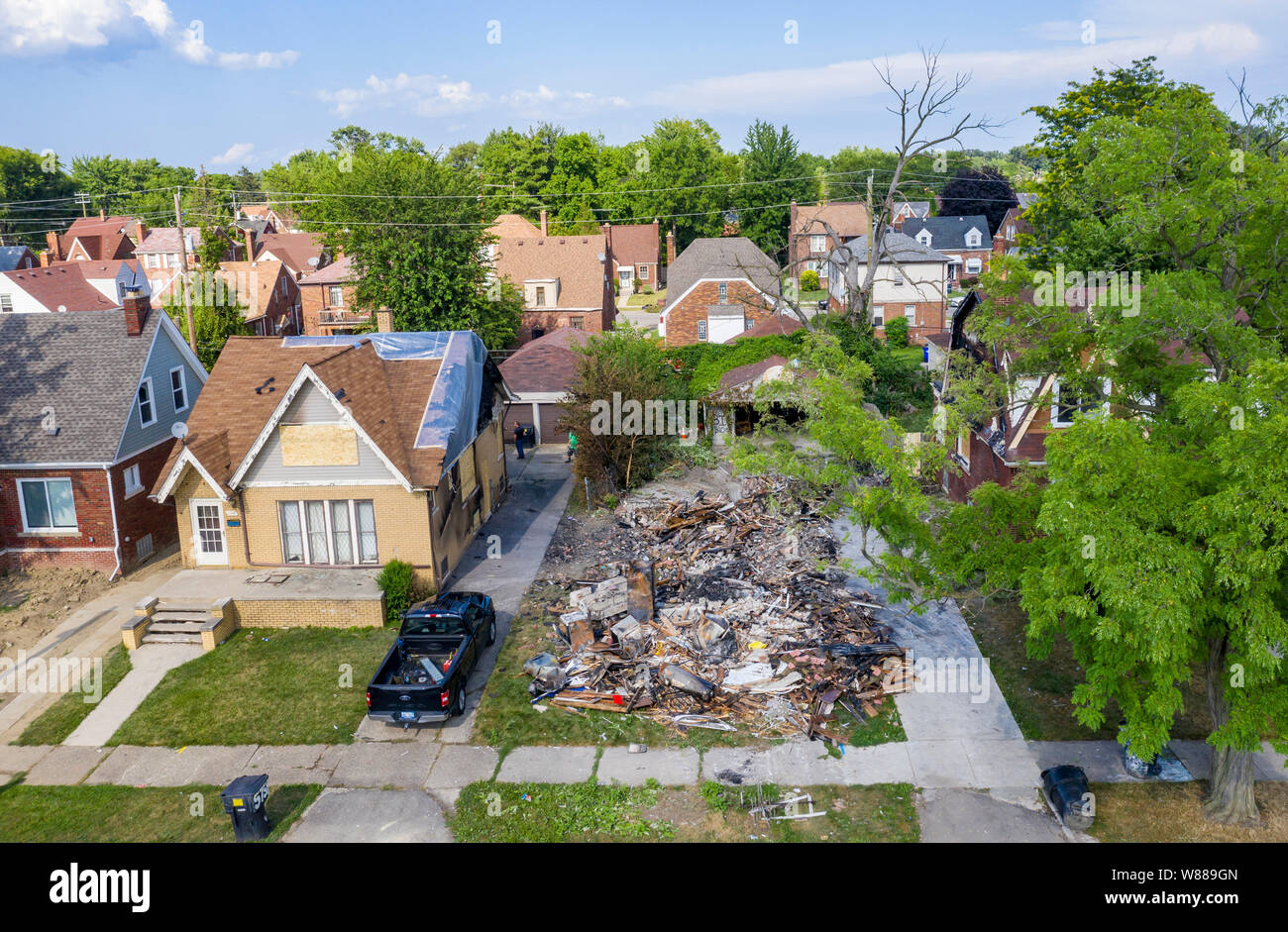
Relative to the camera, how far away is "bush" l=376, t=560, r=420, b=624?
2350 cm

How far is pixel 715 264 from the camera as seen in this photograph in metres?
59.6

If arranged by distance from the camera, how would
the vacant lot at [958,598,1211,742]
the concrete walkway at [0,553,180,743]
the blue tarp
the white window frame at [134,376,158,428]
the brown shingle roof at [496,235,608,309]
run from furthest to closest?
the brown shingle roof at [496,235,608,309] → the white window frame at [134,376,158,428] → the blue tarp → the concrete walkway at [0,553,180,743] → the vacant lot at [958,598,1211,742]

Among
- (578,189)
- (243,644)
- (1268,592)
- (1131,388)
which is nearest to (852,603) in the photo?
(1131,388)

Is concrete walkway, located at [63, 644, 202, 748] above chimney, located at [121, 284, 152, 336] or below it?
below

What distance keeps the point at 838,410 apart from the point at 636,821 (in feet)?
28.2

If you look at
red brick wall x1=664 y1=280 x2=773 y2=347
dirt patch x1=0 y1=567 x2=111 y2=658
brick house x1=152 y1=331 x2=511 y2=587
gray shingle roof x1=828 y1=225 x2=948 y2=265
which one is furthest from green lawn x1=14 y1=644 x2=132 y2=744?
gray shingle roof x1=828 y1=225 x2=948 y2=265

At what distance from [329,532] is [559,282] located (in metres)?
38.9

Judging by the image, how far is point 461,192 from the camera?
151 feet

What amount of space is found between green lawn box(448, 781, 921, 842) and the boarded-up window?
1089 cm

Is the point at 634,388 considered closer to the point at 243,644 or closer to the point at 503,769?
the point at 243,644

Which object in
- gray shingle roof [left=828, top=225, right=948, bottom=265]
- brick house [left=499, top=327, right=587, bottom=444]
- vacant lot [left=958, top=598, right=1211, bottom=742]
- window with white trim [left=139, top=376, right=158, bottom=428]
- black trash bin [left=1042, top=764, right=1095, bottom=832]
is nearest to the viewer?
black trash bin [left=1042, top=764, right=1095, bottom=832]

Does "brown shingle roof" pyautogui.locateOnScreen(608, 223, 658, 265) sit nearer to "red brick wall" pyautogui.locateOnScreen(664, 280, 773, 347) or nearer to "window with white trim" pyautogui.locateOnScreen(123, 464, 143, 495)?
"red brick wall" pyautogui.locateOnScreen(664, 280, 773, 347)

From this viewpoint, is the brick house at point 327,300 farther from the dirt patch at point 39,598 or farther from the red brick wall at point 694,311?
the dirt patch at point 39,598

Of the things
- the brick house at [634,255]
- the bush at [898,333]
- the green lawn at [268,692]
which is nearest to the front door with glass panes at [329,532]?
the green lawn at [268,692]
